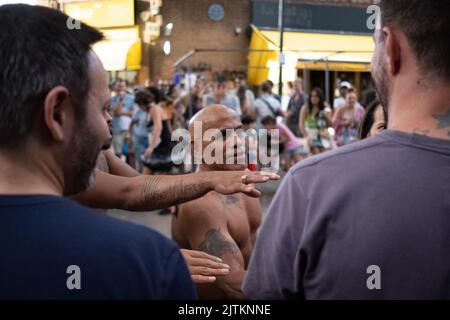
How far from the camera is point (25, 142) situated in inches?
41.4

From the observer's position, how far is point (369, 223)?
1161 millimetres

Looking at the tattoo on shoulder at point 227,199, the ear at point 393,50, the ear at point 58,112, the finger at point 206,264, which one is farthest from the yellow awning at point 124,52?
the ear at point 58,112

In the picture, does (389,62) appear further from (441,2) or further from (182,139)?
(182,139)

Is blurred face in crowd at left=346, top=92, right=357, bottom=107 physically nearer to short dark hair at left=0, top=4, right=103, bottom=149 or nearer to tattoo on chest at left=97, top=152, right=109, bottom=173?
tattoo on chest at left=97, top=152, right=109, bottom=173

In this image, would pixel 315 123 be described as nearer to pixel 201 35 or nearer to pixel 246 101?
pixel 246 101

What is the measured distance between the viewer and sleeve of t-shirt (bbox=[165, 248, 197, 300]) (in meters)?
1.00

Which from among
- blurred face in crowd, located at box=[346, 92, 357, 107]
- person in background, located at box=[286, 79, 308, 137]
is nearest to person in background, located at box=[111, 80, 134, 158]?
person in background, located at box=[286, 79, 308, 137]

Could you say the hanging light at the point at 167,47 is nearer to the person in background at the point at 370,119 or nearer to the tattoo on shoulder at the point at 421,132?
the person in background at the point at 370,119

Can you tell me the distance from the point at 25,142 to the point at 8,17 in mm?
240

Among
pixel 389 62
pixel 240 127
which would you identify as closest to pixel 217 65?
pixel 240 127

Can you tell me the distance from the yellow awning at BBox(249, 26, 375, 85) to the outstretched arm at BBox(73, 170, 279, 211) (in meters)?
11.6

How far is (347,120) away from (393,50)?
8410 mm

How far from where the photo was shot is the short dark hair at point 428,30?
3.95 feet

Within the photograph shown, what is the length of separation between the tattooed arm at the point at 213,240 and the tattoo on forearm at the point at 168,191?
1.60 ft
